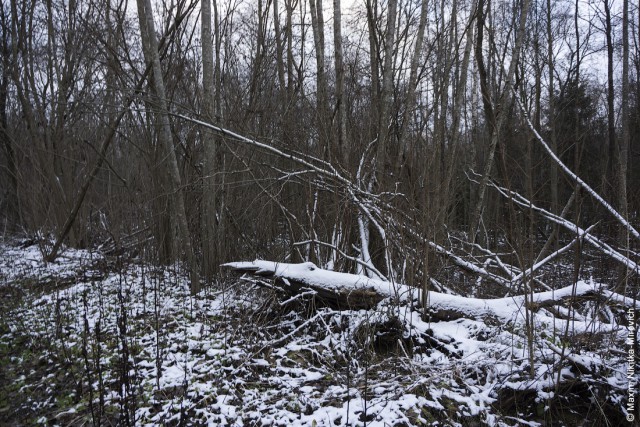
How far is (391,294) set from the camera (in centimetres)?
341

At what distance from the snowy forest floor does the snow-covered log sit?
89 millimetres

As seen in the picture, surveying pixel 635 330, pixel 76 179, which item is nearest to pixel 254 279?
pixel 635 330

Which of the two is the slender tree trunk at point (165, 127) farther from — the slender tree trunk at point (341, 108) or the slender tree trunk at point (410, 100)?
the slender tree trunk at point (410, 100)

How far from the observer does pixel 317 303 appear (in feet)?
13.1

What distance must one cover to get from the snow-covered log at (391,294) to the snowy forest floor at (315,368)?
0.29 feet

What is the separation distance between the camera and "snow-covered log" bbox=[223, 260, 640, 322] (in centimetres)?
302

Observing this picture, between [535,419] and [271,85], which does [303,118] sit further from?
[535,419]

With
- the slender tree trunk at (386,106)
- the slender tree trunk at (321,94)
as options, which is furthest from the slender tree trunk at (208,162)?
the slender tree trunk at (386,106)

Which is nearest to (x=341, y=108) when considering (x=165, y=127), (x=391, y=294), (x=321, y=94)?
(x=321, y=94)

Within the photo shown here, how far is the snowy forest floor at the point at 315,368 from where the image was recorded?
2.46m

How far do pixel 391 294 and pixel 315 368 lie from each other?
89 cm

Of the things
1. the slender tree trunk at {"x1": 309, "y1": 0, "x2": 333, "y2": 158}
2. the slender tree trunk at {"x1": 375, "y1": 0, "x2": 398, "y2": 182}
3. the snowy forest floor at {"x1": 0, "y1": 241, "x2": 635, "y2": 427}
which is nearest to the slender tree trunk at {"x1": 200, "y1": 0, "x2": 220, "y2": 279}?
the snowy forest floor at {"x1": 0, "y1": 241, "x2": 635, "y2": 427}

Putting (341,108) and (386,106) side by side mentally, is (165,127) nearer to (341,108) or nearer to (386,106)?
(341,108)

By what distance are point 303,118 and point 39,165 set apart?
597 centimetres
